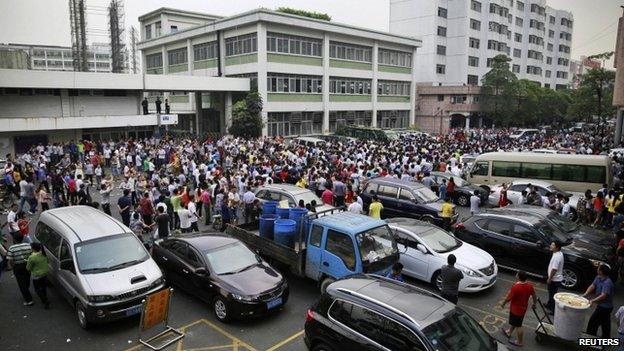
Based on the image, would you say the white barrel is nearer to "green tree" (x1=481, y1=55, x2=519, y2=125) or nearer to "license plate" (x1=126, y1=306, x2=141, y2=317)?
"license plate" (x1=126, y1=306, x2=141, y2=317)

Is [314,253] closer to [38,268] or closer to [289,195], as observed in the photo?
[289,195]

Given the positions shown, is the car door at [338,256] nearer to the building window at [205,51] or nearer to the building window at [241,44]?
the building window at [241,44]

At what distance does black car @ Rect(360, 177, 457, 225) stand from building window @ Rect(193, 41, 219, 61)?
33216mm

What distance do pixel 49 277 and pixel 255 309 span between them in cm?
493

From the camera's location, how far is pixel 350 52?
48.1 meters

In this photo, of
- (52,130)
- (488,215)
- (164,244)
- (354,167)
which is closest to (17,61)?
(52,130)

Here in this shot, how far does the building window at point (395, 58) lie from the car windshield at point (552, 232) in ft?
142

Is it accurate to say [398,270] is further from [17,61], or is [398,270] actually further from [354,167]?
[17,61]

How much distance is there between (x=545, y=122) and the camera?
2657 inches

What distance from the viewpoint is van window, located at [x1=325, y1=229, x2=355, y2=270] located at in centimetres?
892

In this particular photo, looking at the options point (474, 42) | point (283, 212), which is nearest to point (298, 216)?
point (283, 212)

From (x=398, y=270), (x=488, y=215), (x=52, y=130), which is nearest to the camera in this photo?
(x=398, y=270)

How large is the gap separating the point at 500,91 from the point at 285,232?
179 ft

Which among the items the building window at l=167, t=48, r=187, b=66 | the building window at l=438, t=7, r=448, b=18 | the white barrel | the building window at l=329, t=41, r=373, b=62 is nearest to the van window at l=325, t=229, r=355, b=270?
the white barrel
